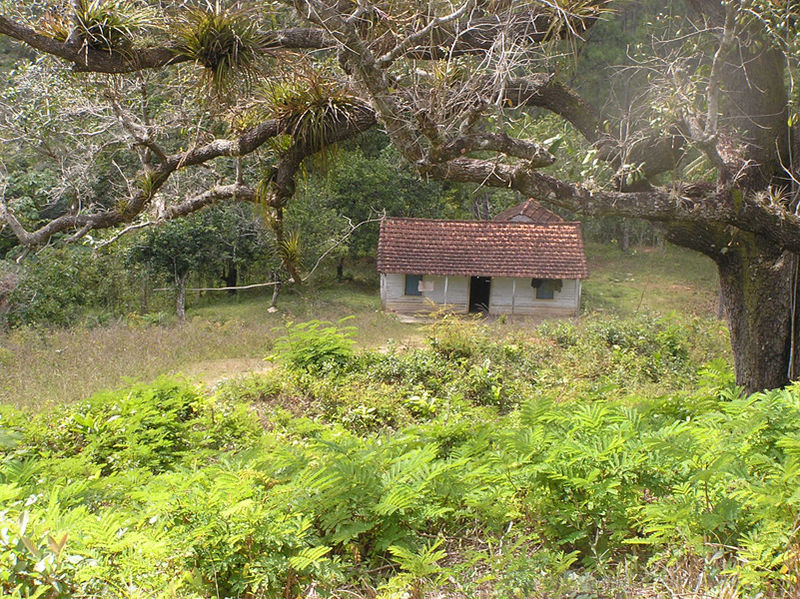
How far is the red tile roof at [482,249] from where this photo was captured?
74.5 ft

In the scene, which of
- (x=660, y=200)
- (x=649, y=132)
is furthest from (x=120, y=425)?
(x=649, y=132)

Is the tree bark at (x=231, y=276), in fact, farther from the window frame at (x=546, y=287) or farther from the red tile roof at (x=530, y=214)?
the window frame at (x=546, y=287)

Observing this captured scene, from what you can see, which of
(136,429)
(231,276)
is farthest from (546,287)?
(136,429)

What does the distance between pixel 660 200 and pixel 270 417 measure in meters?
5.13

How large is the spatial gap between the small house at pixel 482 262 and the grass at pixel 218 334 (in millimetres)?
1170

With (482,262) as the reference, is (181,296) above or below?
below

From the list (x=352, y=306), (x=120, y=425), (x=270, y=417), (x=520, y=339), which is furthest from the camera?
(x=352, y=306)

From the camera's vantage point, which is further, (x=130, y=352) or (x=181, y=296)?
(x=181, y=296)

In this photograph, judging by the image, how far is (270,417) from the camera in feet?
26.8

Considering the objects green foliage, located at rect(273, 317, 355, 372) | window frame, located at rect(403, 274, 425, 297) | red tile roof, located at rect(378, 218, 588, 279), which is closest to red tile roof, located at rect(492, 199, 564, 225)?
red tile roof, located at rect(378, 218, 588, 279)

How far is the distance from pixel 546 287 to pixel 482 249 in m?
2.70

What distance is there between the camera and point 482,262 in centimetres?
2295

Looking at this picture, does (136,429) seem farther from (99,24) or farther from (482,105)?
(482,105)

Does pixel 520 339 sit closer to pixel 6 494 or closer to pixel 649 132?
pixel 649 132
